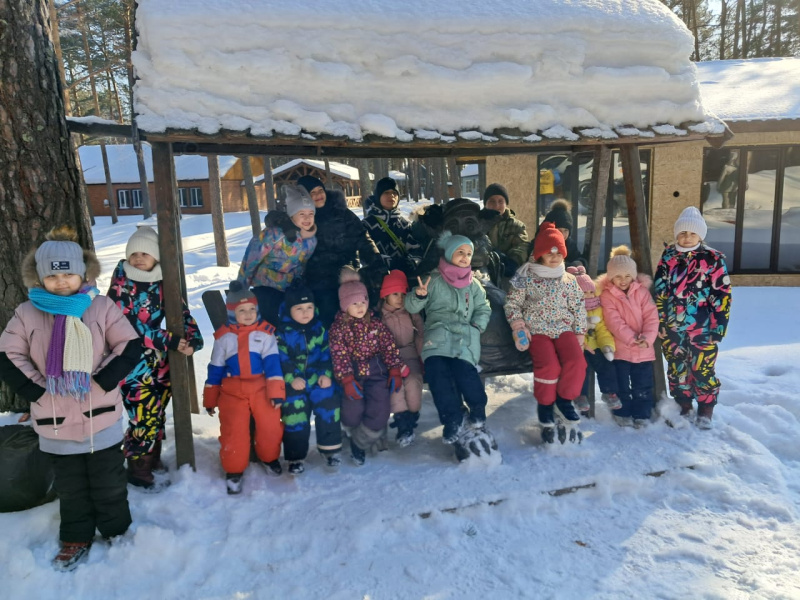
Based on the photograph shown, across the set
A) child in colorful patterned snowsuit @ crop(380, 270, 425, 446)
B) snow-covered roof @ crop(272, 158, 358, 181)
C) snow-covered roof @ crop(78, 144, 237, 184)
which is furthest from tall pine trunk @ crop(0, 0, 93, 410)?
snow-covered roof @ crop(78, 144, 237, 184)

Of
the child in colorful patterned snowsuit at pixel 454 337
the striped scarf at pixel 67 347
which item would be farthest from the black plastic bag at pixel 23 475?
the child in colorful patterned snowsuit at pixel 454 337

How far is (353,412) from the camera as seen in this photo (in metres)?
3.81

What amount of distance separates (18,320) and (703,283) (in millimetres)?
4322

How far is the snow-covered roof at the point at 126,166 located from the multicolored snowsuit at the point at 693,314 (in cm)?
2696

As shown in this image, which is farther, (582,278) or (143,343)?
(582,278)

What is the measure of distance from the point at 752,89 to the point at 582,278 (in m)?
Result: 8.43

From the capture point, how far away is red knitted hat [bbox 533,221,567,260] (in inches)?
157

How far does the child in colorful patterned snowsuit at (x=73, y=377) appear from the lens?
2.65m

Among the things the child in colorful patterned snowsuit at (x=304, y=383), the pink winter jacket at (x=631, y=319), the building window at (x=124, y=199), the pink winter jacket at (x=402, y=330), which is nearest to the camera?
the child in colorful patterned snowsuit at (x=304, y=383)

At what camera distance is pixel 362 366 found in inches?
149

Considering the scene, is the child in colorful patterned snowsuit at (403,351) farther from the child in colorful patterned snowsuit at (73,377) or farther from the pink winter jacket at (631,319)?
the child in colorful patterned snowsuit at (73,377)

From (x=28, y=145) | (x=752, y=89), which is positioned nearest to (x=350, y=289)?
(x=28, y=145)

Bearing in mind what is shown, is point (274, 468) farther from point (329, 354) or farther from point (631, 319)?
point (631, 319)

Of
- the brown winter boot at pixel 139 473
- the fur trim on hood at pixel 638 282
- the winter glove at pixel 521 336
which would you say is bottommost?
the brown winter boot at pixel 139 473
